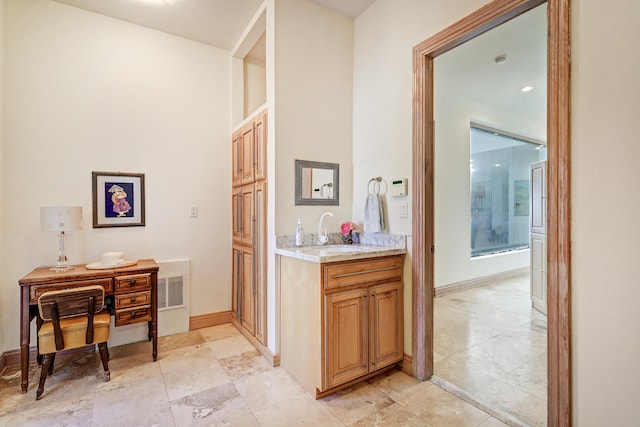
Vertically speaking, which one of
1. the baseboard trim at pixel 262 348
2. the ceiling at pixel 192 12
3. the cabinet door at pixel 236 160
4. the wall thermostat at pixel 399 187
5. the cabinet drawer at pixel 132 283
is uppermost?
the ceiling at pixel 192 12

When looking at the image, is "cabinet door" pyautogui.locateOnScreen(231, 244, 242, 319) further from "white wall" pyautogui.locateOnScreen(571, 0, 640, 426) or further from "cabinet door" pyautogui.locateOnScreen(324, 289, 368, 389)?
"white wall" pyautogui.locateOnScreen(571, 0, 640, 426)

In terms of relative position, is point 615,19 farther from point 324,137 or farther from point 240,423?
point 240,423

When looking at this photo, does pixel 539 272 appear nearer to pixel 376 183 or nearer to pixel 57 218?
pixel 376 183

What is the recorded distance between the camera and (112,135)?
9.41ft

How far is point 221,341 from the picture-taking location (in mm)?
2949

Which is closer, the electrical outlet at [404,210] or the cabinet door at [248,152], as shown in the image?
the electrical outlet at [404,210]

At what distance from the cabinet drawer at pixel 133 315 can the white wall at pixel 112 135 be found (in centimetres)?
67

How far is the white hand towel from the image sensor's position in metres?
2.54

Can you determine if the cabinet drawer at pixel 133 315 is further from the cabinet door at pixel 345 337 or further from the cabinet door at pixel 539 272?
the cabinet door at pixel 539 272

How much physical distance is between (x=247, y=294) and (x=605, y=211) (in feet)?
9.07

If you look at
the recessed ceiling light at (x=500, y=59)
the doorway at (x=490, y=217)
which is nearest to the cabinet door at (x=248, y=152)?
the doorway at (x=490, y=217)

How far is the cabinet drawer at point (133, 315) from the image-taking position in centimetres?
245

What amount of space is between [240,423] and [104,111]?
115 inches

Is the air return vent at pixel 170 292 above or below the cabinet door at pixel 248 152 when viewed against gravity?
below
